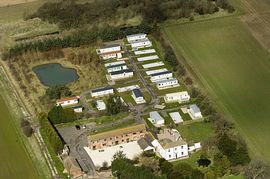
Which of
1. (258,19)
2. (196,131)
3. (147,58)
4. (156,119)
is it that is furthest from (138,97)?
(258,19)

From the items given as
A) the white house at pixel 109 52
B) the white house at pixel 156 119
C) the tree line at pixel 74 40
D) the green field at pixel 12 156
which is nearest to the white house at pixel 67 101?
the green field at pixel 12 156

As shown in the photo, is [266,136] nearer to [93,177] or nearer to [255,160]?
[255,160]

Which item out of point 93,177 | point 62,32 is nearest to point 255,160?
point 93,177

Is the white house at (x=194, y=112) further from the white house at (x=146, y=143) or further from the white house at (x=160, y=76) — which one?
the white house at (x=160, y=76)

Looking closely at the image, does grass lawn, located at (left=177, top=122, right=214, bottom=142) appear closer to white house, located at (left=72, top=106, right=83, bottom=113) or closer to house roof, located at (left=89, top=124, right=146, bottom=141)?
house roof, located at (left=89, top=124, right=146, bottom=141)

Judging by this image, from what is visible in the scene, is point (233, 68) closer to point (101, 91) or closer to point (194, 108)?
point (194, 108)
